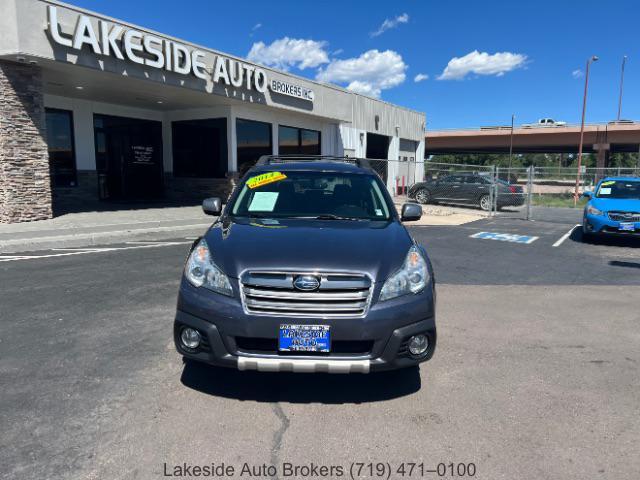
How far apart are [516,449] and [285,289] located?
174 cm

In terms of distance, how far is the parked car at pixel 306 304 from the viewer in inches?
117

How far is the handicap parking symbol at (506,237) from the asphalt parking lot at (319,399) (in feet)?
19.1

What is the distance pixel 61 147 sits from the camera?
15.9m

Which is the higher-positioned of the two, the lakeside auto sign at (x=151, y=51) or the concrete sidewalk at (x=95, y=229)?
the lakeside auto sign at (x=151, y=51)

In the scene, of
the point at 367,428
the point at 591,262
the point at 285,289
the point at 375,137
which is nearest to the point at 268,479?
the point at 367,428

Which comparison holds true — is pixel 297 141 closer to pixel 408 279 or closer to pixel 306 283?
pixel 408 279

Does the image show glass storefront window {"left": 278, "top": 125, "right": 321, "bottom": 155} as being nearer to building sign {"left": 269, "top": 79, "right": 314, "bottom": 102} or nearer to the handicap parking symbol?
building sign {"left": 269, "top": 79, "right": 314, "bottom": 102}

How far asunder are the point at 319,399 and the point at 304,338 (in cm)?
66

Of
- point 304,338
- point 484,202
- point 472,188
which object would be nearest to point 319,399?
point 304,338

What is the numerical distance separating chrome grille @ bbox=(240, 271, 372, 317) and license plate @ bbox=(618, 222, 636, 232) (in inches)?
387

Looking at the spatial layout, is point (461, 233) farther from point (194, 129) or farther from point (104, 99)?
point (104, 99)

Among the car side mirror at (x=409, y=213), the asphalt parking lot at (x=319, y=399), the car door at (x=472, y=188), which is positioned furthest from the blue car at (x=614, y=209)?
the car door at (x=472, y=188)

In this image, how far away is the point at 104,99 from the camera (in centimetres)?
1661

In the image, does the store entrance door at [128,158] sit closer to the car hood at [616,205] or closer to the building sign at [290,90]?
the building sign at [290,90]
